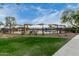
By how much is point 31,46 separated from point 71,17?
0.37 m

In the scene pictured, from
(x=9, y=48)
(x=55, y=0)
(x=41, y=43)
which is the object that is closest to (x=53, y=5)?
(x=55, y=0)

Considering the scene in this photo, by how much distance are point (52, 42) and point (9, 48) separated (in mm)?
321

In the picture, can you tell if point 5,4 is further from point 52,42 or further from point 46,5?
point 52,42

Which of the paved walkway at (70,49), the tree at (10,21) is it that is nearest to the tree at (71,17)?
the paved walkway at (70,49)

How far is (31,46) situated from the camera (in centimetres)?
200

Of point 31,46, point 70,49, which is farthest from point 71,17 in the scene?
point 31,46

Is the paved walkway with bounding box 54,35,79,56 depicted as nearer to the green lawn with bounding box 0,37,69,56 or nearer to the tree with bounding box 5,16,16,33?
the green lawn with bounding box 0,37,69,56

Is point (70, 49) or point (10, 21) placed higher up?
point (10, 21)

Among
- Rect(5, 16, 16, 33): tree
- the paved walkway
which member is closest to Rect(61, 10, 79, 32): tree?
the paved walkway

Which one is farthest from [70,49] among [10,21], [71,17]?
[10,21]

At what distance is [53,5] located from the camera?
6.53 ft

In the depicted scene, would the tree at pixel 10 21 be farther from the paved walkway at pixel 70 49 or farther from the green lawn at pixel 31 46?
the paved walkway at pixel 70 49

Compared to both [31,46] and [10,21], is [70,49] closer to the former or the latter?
[31,46]

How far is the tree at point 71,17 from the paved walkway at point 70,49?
107 millimetres
